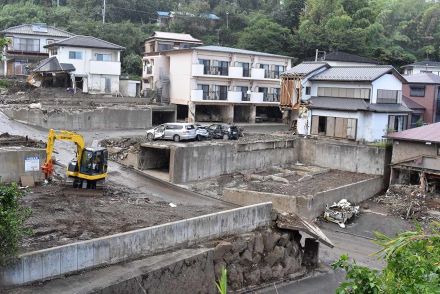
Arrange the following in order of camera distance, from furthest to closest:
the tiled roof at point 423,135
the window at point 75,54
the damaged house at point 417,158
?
the window at point 75,54
the tiled roof at point 423,135
the damaged house at point 417,158

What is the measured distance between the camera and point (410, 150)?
33375mm

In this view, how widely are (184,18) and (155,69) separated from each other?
59.9 ft

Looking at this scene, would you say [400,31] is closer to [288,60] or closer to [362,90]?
[288,60]

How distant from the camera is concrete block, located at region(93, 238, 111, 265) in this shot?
1644 centimetres

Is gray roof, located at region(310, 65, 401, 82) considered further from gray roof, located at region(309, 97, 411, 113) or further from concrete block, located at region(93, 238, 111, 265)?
concrete block, located at region(93, 238, 111, 265)

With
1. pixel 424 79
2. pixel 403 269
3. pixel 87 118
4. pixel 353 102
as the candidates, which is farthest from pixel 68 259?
pixel 424 79

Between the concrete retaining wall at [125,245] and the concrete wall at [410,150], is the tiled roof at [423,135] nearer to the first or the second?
the concrete wall at [410,150]

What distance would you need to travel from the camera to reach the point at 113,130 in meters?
38.8

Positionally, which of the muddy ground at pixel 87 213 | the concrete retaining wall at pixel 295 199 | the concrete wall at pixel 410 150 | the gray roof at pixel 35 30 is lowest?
the concrete retaining wall at pixel 295 199

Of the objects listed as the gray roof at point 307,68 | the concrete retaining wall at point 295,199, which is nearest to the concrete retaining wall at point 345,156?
the concrete retaining wall at point 295,199

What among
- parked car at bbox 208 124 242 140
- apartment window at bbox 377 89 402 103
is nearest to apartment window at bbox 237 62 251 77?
parked car at bbox 208 124 242 140

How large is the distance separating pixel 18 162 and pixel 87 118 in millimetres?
13019

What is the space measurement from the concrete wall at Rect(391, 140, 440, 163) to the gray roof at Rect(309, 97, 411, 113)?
12.7 ft

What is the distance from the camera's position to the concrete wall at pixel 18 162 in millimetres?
24312
